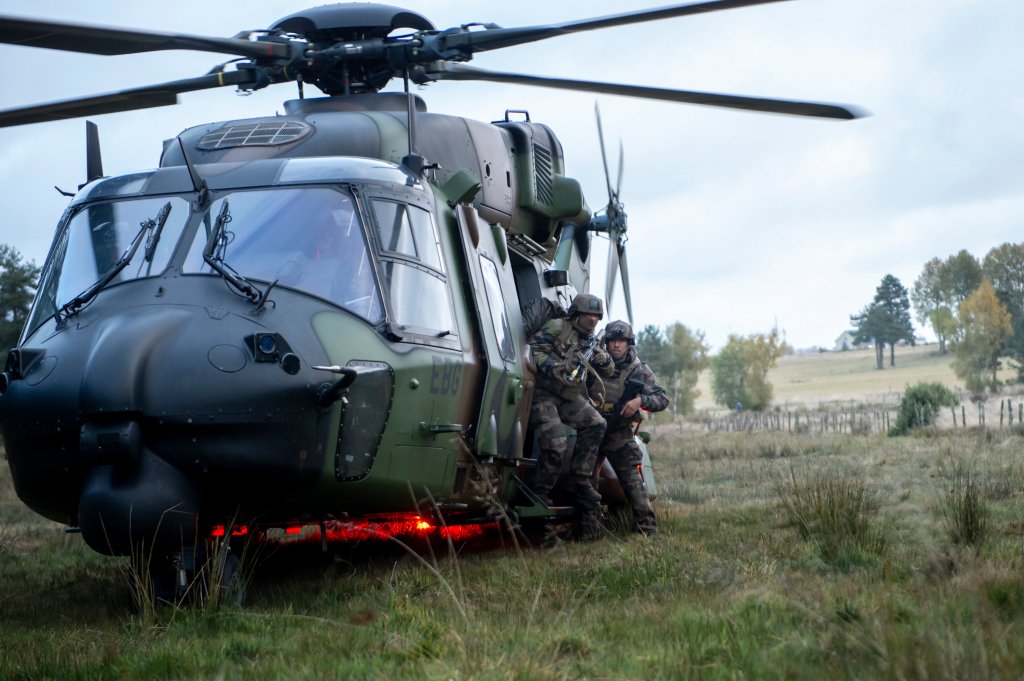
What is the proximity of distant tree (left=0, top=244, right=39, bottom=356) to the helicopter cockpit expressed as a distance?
594 inches

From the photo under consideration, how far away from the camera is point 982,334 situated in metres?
73.8

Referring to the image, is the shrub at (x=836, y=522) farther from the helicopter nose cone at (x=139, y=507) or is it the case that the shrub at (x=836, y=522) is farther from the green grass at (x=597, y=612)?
Result: the helicopter nose cone at (x=139, y=507)

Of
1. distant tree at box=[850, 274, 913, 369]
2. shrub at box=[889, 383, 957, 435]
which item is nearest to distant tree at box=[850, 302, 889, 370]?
distant tree at box=[850, 274, 913, 369]

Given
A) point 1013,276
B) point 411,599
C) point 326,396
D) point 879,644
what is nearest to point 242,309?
point 326,396

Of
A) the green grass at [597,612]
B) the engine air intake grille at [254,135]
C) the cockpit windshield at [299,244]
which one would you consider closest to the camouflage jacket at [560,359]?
the green grass at [597,612]

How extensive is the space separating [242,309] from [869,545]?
12.8 ft

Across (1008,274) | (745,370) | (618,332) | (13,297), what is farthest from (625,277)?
(1008,274)

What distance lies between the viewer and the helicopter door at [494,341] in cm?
776

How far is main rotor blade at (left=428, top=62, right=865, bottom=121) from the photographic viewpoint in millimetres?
7691

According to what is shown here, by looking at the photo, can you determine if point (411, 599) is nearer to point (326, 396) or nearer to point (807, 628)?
point (326, 396)

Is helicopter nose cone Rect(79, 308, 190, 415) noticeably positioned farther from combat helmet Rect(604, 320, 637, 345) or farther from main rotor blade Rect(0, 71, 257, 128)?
combat helmet Rect(604, 320, 637, 345)

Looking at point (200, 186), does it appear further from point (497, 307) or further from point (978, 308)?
point (978, 308)

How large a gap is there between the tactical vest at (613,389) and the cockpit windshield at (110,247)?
3850 mm

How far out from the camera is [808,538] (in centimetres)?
794
